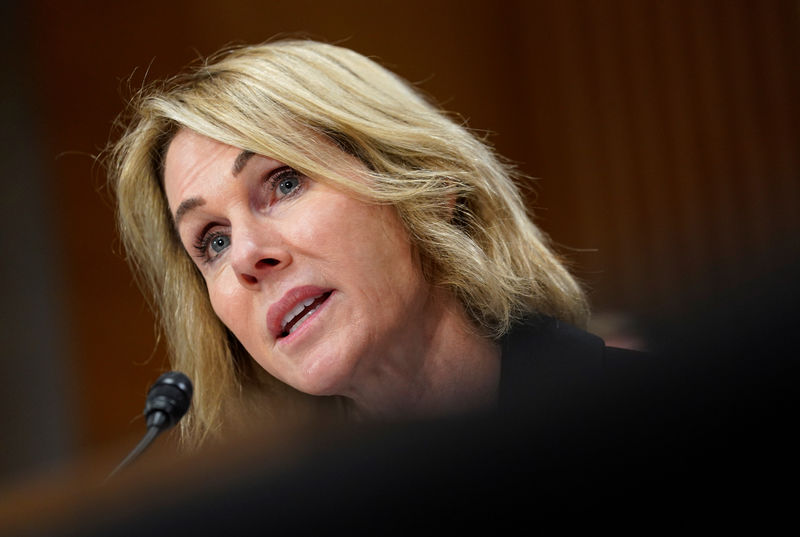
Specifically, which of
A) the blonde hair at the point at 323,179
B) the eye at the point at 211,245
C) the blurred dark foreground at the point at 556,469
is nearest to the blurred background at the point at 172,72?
the blonde hair at the point at 323,179

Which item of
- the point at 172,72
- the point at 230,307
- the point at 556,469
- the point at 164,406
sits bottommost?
the point at 164,406

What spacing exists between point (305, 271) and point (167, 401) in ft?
0.78

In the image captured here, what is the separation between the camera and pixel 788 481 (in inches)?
9.5

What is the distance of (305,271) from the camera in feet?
3.85

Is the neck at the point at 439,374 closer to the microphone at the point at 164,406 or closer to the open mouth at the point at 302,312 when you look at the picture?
the open mouth at the point at 302,312

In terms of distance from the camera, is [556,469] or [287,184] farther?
[287,184]

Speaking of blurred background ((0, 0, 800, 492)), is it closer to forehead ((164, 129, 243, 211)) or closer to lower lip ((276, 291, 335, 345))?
forehead ((164, 129, 243, 211))

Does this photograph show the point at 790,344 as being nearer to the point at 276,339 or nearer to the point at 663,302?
the point at 276,339

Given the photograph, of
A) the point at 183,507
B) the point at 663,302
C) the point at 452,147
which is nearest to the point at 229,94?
the point at 452,147

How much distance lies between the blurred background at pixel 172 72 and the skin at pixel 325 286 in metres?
1.65

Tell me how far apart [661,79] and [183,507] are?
2886 millimetres

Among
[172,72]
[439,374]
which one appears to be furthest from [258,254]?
[172,72]

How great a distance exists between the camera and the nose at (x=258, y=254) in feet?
3.84

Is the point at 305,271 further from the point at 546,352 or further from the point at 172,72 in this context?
the point at 172,72
